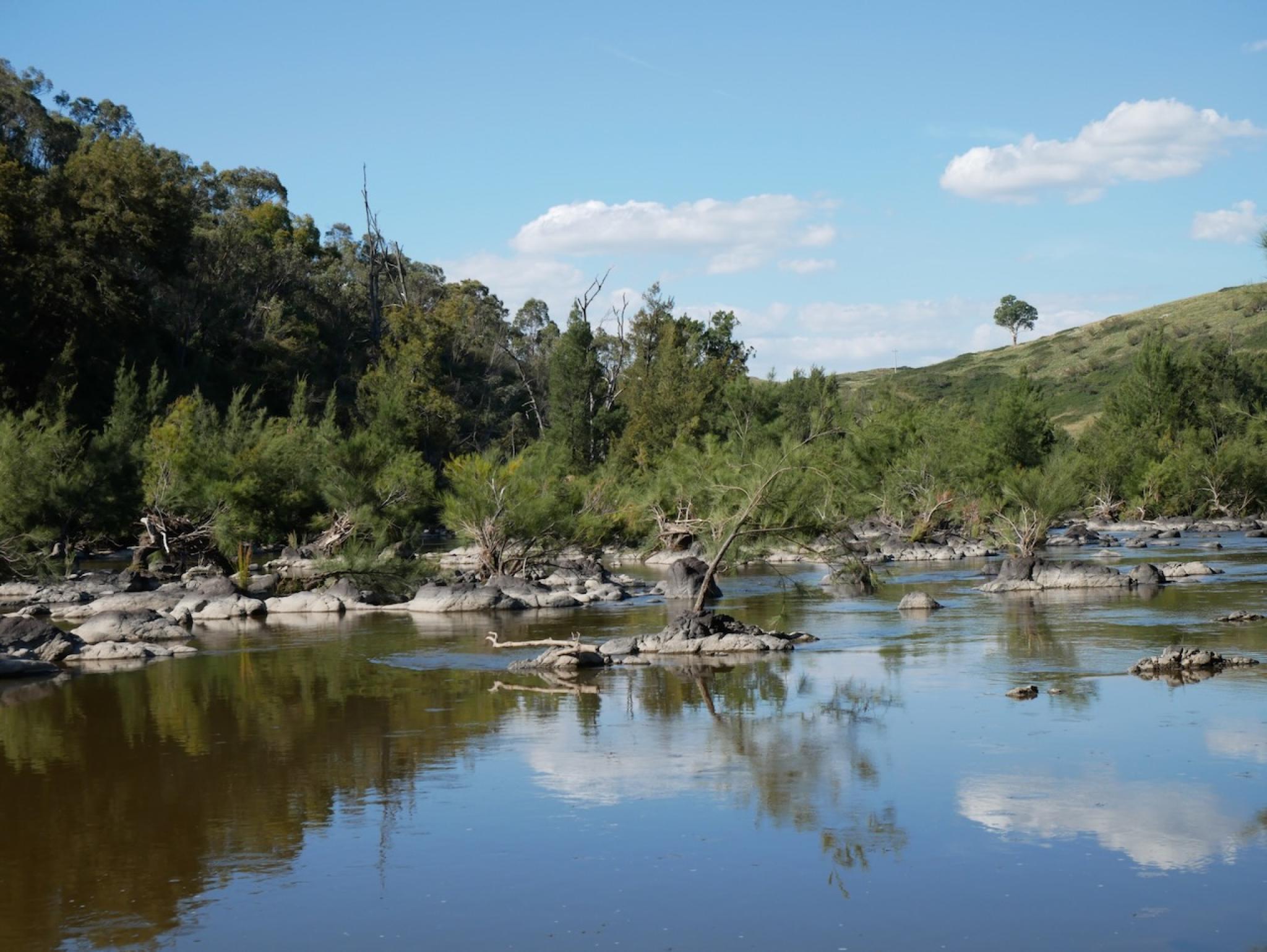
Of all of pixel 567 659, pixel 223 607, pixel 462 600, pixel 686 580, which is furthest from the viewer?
pixel 686 580

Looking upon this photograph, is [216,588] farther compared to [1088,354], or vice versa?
A: [1088,354]

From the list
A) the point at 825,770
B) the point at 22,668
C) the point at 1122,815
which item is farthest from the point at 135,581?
the point at 1122,815

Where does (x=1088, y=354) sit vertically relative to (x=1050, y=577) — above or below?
above

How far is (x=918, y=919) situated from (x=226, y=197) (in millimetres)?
83238

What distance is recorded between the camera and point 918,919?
355 inches

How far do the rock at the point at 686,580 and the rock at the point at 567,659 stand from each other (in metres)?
11.0

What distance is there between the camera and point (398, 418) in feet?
188

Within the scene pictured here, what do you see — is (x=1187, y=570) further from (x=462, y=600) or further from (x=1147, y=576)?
(x=462, y=600)

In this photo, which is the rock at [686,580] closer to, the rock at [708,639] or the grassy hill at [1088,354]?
the rock at [708,639]

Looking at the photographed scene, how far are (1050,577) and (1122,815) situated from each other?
2201cm

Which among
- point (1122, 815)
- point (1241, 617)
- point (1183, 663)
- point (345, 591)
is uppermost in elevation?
point (345, 591)

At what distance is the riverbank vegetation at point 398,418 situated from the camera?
35.3 meters

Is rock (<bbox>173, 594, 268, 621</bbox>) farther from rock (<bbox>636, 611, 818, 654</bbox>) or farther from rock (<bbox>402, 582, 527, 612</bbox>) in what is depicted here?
rock (<bbox>636, 611, 818, 654</bbox>)

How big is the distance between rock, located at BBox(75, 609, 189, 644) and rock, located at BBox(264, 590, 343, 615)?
4.80 meters
